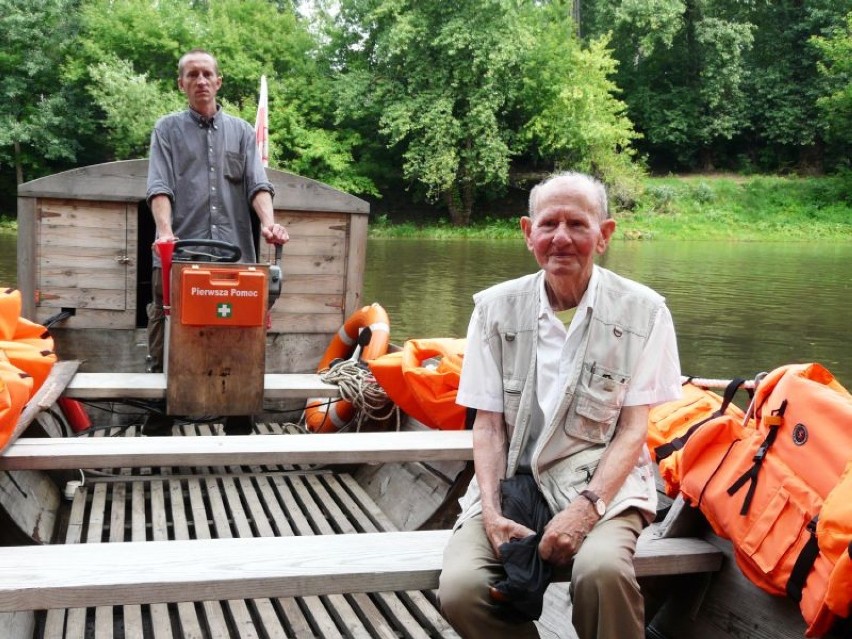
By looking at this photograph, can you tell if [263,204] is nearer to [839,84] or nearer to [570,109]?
[570,109]

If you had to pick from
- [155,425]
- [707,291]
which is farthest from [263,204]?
[707,291]

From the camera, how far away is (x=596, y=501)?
2.10 m

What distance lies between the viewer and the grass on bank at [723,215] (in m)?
29.1

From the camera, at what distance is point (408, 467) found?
4.13 metres

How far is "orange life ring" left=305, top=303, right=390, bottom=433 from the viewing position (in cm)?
476

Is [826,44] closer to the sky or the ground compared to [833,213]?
closer to the sky

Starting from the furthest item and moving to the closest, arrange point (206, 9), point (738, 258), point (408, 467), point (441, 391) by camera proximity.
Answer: point (206, 9), point (738, 258), point (408, 467), point (441, 391)

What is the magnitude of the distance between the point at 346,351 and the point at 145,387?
4.66 feet

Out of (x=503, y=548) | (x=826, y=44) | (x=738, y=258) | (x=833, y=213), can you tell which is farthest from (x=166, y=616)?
(x=826, y=44)

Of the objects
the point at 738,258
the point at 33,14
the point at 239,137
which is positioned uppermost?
the point at 33,14

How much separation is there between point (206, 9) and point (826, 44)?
76.4 feet

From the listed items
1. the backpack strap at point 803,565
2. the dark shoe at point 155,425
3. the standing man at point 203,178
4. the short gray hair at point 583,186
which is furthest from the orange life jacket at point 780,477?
the dark shoe at point 155,425

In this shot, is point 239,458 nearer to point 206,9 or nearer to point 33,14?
point 33,14

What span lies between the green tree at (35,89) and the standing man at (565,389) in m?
29.6
